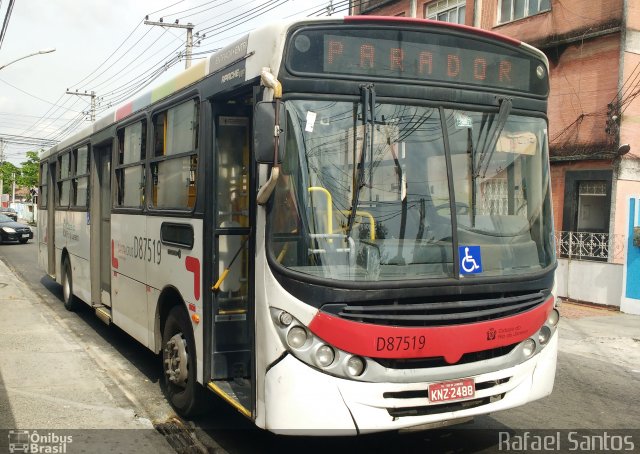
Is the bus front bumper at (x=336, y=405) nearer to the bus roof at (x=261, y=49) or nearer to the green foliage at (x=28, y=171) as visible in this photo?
the bus roof at (x=261, y=49)

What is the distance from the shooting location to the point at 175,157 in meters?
5.49

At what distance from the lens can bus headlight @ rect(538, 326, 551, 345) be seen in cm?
433

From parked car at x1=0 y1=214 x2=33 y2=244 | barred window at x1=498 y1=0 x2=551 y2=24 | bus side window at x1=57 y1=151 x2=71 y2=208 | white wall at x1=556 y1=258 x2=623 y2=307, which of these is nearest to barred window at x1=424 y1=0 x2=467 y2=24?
barred window at x1=498 y1=0 x2=551 y2=24

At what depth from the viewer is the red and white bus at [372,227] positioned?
3.65 m

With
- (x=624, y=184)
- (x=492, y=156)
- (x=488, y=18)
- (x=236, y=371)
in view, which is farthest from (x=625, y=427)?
(x=488, y=18)

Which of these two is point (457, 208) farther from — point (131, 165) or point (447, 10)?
point (447, 10)

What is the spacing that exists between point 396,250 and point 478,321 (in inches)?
27.9

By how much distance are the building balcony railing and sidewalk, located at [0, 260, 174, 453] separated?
36.2 ft

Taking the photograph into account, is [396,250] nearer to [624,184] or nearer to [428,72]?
[428,72]

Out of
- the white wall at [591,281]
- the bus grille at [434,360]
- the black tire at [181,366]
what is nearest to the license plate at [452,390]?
the bus grille at [434,360]

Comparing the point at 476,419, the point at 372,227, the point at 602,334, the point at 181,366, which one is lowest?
the point at 602,334

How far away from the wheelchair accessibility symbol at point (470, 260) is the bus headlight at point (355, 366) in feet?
2.91

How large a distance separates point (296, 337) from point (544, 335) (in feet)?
6.14

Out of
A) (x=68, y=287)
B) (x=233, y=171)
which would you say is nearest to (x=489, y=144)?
(x=233, y=171)
